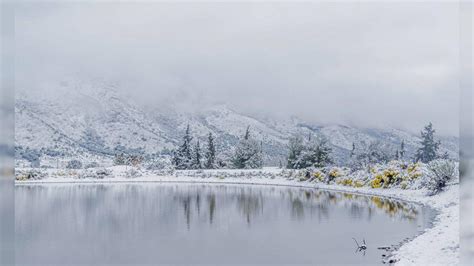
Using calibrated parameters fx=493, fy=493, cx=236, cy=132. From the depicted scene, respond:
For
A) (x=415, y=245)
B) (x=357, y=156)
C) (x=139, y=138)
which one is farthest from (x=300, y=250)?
(x=139, y=138)

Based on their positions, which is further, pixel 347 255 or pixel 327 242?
pixel 327 242

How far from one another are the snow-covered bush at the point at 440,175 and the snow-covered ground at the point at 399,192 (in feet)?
1.86

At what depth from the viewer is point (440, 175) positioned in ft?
106

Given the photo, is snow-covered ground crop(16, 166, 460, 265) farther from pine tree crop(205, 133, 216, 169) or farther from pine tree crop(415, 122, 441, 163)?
pine tree crop(415, 122, 441, 163)

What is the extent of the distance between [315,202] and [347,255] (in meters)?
18.6

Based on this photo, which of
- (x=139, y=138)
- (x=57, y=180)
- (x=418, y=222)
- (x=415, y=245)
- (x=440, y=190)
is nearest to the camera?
(x=415, y=245)

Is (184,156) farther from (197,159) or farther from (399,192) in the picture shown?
(399,192)

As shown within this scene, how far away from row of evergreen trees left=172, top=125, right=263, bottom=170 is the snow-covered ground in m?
5.79

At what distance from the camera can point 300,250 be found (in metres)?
16.3

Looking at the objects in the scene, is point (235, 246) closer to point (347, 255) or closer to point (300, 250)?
point (300, 250)

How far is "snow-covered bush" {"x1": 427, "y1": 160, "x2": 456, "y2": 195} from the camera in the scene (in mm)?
32312

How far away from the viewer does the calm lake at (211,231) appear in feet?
51.3

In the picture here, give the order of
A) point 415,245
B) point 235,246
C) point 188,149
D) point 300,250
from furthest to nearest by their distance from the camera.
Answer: point 188,149 < point 235,246 < point 300,250 < point 415,245

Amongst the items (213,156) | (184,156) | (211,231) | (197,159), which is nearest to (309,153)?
(213,156)
